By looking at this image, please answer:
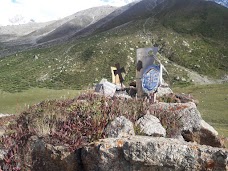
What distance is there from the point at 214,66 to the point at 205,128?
313ft

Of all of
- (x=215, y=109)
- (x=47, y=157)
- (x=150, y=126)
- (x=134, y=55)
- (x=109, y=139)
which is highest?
(x=134, y=55)

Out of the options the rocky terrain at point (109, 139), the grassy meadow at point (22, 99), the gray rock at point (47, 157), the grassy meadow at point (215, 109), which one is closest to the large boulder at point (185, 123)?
the rocky terrain at point (109, 139)

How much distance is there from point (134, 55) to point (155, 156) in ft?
327

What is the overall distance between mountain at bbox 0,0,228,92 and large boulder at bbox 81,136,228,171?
237ft

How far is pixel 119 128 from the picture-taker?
1097 cm

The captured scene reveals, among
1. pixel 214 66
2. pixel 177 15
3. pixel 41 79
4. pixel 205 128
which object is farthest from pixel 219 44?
pixel 205 128

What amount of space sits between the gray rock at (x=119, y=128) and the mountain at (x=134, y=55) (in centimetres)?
7035

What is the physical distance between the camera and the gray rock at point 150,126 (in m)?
11.4

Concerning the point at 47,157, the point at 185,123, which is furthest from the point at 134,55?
the point at 47,157

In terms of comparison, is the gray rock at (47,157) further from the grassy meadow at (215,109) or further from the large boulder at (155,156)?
the grassy meadow at (215,109)

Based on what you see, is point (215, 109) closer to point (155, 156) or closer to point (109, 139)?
point (109, 139)

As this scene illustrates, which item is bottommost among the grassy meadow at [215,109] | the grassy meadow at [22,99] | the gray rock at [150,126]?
the grassy meadow at [215,109]

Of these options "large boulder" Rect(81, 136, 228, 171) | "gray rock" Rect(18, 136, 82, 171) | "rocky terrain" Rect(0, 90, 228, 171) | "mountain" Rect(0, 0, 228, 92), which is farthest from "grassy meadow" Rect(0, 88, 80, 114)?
"large boulder" Rect(81, 136, 228, 171)

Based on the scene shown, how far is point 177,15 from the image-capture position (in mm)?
151875
